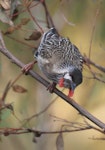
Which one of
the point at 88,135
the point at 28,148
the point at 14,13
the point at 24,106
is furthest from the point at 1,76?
the point at 14,13

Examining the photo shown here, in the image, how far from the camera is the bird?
11.8 ft

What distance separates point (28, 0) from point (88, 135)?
10.9ft

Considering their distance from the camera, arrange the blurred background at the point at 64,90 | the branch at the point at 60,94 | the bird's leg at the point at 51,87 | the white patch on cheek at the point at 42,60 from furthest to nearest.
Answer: the blurred background at the point at 64,90
the white patch on cheek at the point at 42,60
the bird's leg at the point at 51,87
the branch at the point at 60,94

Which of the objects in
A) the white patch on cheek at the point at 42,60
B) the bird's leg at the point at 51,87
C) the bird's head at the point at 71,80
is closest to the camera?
the bird's head at the point at 71,80

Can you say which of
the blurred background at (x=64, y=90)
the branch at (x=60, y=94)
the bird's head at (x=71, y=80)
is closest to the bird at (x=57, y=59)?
the bird's head at (x=71, y=80)

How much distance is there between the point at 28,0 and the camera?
3.84 m

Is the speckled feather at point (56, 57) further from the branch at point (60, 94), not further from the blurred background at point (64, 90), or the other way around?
the blurred background at point (64, 90)

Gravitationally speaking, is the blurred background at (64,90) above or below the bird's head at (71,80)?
below

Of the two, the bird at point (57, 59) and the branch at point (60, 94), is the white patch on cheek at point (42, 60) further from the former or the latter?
the branch at point (60, 94)

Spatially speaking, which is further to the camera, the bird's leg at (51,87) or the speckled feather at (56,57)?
the speckled feather at (56,57)

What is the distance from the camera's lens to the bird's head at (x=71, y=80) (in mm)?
3396

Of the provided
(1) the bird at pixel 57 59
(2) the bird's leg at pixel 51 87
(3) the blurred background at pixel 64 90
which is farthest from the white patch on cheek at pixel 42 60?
(3) the blurred background at pixel 64 90

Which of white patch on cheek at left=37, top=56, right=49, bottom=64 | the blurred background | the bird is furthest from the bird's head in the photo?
the blurred background

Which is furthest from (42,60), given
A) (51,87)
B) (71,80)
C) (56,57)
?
(71,80)
